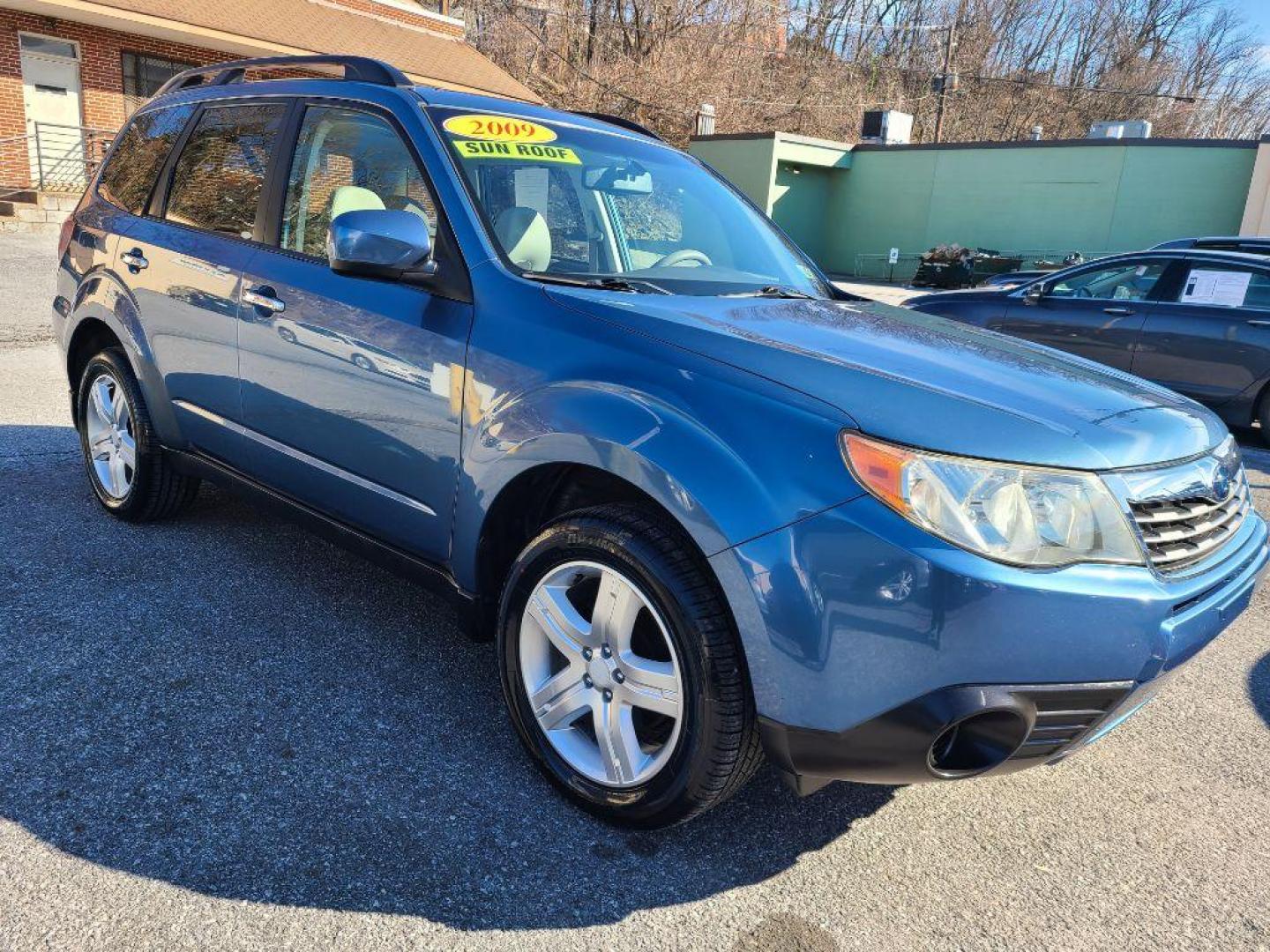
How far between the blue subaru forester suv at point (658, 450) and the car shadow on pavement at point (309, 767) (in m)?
0.21

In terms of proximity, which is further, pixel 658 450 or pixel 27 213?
pixel 27 213

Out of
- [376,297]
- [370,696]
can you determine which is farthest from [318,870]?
[376,297]

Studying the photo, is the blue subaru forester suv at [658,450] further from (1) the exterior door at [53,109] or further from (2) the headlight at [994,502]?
(1) the exterior door at [53,109]

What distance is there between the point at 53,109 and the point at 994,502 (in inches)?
858

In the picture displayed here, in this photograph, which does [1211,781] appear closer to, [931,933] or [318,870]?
[931,933]

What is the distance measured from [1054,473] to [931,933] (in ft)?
3.49

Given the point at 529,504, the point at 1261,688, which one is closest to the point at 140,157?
the point at 529,504

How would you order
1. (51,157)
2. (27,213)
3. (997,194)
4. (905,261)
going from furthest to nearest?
(905,261)
(997,194)
(51,157)
(27,213)

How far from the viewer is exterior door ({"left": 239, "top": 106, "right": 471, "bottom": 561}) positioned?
2.76 m

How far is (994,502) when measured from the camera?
196cm

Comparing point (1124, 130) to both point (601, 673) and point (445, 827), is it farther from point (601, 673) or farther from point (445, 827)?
point (445, 827)

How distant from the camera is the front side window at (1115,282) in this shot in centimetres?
832

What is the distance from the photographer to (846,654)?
1.98 metres

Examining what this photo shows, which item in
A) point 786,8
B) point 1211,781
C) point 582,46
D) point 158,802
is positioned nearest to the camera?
point 158,802
